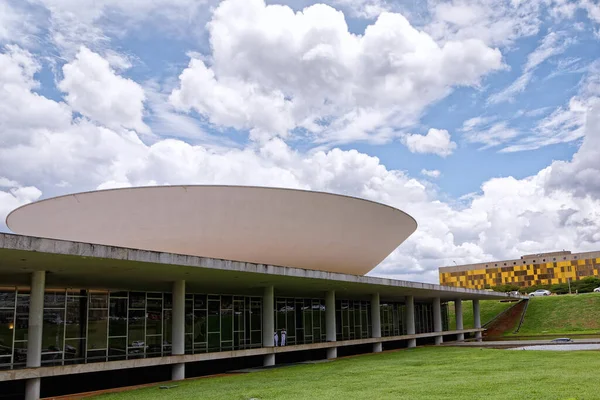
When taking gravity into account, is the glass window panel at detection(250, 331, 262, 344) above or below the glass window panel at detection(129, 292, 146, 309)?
below

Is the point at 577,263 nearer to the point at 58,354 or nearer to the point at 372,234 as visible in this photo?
the point at 372,234

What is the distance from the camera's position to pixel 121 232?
18.6 metres

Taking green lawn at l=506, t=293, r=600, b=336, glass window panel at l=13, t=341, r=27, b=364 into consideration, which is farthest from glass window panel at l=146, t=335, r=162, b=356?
green lawn at l=506, t=293, r=600, b=336

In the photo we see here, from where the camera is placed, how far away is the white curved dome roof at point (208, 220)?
726 inches

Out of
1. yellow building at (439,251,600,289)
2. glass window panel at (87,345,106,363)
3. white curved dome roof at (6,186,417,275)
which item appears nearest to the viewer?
glass window panel at (87,345,106,363)

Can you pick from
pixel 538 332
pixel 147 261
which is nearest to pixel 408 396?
pixel 147 261

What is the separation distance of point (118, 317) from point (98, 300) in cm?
89

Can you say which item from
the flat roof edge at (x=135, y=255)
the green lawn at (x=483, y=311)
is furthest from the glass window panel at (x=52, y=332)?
the green lawn at (x=483, y=311)

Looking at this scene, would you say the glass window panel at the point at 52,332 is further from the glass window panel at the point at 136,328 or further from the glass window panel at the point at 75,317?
the glass window panel at the point at 136,328

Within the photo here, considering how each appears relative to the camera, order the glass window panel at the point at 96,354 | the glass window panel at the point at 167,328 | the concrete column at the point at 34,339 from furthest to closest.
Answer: the glass window panel at the point at 167,328 → the glass window panel at the point at 96,354 → the concrete column at the point at 34,339

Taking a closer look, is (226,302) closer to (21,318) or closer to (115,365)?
(21,318)

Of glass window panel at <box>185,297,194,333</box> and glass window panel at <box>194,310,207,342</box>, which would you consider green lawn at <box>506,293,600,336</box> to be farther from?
glass window panel at <box>185,297,194,333</box>

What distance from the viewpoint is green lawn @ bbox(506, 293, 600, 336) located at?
4066 centimetres

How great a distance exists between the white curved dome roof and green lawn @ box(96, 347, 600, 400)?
4.27 m
